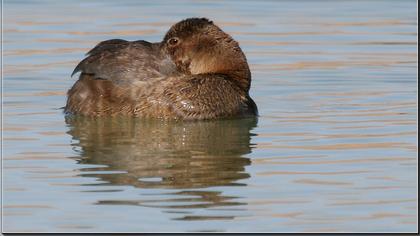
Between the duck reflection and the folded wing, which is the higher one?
the folded wing

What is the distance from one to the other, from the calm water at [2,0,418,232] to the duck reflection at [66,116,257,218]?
0.02 m

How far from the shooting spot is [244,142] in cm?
1224

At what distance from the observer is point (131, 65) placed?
13398mm

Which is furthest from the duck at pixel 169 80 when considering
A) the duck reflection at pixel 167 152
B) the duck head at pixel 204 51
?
the duck reflection at pixel 167 152

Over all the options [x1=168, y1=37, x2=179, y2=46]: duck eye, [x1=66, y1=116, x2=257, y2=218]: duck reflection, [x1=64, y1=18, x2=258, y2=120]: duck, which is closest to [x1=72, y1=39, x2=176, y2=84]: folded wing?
[x1=64, y1=18, x2=258, y2=120]: duck

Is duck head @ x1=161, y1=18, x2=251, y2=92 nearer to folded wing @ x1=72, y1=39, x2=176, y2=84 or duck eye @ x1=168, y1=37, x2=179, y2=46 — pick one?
duck eye @ x1=168, y1=37, x2=179, y2=46

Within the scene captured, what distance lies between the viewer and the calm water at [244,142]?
9359 millimetres

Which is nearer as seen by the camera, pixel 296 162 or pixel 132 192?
pixel 132 192

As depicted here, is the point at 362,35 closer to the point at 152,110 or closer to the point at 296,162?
the point at 152,110

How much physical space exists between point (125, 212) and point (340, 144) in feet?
10.5

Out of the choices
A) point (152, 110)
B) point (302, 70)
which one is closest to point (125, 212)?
point (152, 110)

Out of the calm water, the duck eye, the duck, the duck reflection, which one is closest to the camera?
the calm water

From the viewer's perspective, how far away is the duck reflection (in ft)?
34.0

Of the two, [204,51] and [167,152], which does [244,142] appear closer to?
[167,152]
